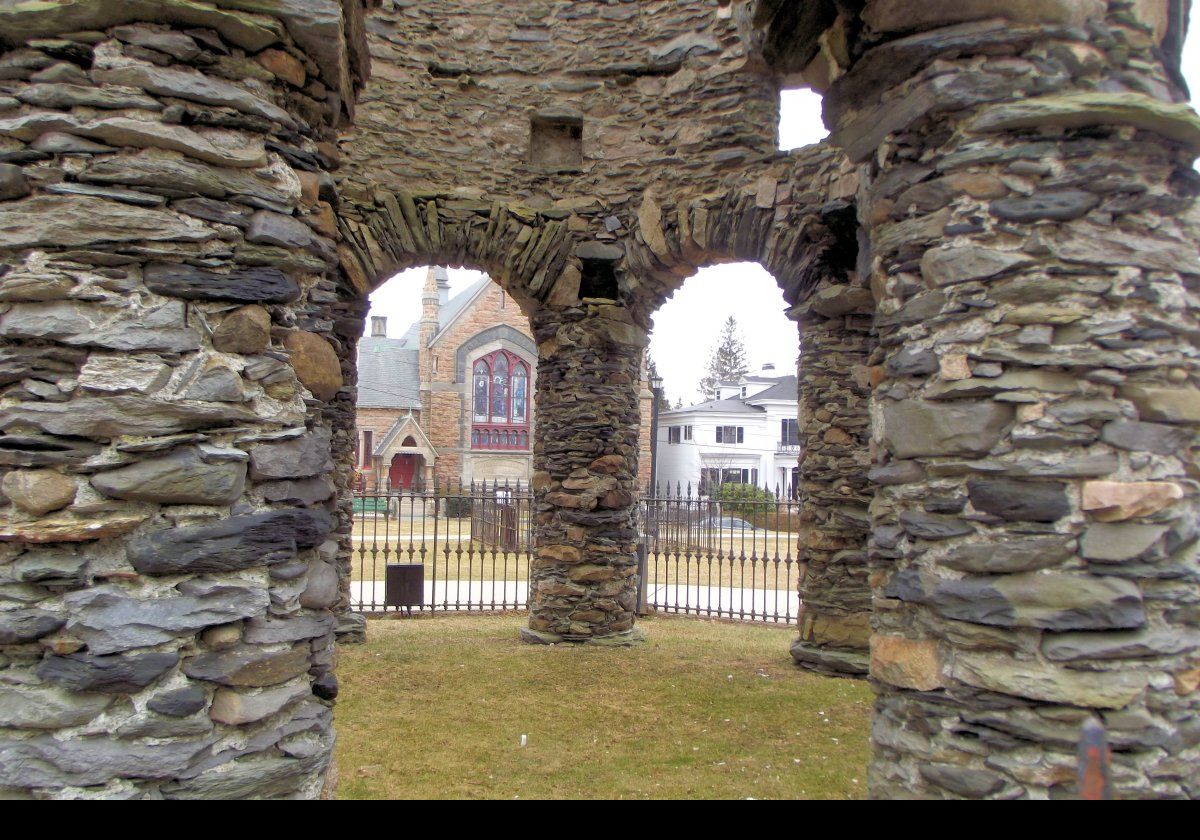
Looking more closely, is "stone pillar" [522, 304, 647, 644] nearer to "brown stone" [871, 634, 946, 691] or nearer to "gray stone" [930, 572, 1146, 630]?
"brown stone" [871, 634, 946, 691]

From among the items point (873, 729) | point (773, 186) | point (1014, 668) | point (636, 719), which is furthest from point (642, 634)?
Answer: point (1014, 668)

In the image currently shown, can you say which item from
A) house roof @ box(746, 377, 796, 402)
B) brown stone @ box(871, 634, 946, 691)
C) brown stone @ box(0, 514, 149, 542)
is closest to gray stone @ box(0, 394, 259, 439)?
brown stone @ box(0, 514, 149, 542)

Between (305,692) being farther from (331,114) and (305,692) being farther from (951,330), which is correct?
(951,330)

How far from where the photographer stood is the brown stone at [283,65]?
297 cm

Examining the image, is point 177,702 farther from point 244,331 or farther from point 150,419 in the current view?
point 244,331

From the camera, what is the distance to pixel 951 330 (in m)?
3.37

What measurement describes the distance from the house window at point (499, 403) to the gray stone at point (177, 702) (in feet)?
97.1

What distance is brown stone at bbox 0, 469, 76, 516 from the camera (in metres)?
2.47

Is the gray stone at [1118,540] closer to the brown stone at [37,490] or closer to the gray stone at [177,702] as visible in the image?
the gray stone at [177,702]

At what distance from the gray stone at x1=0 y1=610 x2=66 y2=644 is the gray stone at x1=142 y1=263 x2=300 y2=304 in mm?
1043

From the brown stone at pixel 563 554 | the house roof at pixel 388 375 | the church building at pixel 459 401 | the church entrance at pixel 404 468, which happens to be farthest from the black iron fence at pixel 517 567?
the house roof at pixel 388 375

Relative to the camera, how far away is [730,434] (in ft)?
119

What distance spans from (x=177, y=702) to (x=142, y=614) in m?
0.29

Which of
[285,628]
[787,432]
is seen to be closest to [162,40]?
[285,628]
